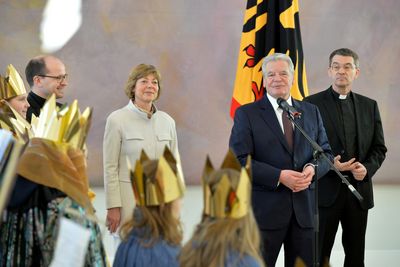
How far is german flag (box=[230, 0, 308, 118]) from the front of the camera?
17.5ft

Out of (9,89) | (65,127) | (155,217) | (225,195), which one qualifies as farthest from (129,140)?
(225,195)

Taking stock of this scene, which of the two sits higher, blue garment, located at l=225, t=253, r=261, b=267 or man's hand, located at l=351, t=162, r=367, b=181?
man's hand, located at l=351, t=162, r=367, b=181

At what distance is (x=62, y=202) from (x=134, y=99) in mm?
1776

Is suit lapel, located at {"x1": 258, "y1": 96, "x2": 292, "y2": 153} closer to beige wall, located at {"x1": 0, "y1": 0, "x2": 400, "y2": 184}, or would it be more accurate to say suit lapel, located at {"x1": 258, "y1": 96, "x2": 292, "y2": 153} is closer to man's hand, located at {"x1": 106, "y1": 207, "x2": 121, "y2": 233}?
man's hand, located at {"x1": 106, "y1": 207, "x2": 121, "y2": 233}

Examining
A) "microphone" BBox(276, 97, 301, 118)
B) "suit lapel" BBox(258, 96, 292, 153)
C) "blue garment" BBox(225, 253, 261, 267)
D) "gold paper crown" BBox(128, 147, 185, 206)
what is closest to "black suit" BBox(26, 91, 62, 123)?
"suit lapel" BBox(258, 96, 292, 153)

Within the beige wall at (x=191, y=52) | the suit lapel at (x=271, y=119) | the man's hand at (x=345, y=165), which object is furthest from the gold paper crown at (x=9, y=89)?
the beige wall at (x=191, y=52)

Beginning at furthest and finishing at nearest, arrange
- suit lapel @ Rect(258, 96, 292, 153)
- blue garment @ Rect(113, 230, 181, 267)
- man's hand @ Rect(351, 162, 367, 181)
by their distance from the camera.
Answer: man's hand @ Rect(351, 162, 367, 181), suit lapel @ Rect(258, 96, 292, 153), blue garment @ Rect(113, 230, 181, 267)

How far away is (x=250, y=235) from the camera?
2027 millimetres

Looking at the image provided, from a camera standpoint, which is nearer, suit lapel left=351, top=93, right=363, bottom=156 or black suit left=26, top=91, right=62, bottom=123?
black suit left=26, top=91, right=62, bottom=123

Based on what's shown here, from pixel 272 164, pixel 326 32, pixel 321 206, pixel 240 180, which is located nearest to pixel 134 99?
pixel 272 164

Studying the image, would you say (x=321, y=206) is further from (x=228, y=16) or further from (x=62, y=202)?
(x=228, y=16)

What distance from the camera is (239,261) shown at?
1.99 metres

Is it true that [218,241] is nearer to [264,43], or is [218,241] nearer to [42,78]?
[42,78]

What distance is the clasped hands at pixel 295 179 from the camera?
3.40 metres
